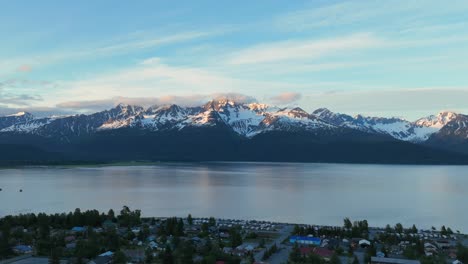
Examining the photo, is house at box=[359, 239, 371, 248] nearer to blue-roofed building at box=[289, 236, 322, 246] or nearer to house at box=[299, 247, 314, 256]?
blue-roofed building at box=[289, 236, 322, 246]

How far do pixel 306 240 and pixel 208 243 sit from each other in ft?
22.7

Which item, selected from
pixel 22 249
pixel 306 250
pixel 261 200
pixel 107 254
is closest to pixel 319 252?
pixel 306 250

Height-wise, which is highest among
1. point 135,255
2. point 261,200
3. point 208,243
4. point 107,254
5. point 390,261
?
point 208,243

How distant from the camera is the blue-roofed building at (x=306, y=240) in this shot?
32309 millimetres

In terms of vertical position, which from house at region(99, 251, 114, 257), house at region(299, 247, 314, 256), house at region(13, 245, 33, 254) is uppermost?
house at region(299, 247, 314, 256)

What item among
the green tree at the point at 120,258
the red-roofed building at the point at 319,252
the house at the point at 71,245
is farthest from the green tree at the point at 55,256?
the red-roofed building at the point at 319,252

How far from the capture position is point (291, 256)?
2739cm

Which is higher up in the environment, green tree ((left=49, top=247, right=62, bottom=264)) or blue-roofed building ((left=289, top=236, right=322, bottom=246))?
green tree ((left=49, top=247, right=62, bottom=264))

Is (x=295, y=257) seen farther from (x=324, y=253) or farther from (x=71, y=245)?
(x=71, y=245)

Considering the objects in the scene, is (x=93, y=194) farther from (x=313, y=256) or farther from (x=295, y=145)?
(x=295, y=145)

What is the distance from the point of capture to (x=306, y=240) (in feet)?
108

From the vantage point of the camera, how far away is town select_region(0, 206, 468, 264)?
2736 cm

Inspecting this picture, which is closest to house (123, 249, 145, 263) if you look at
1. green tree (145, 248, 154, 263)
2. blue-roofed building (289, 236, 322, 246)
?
green tree (145, 248, 154, 263)

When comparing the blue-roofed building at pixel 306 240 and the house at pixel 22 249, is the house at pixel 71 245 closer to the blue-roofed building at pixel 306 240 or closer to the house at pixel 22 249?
the house at pixel 22 249
